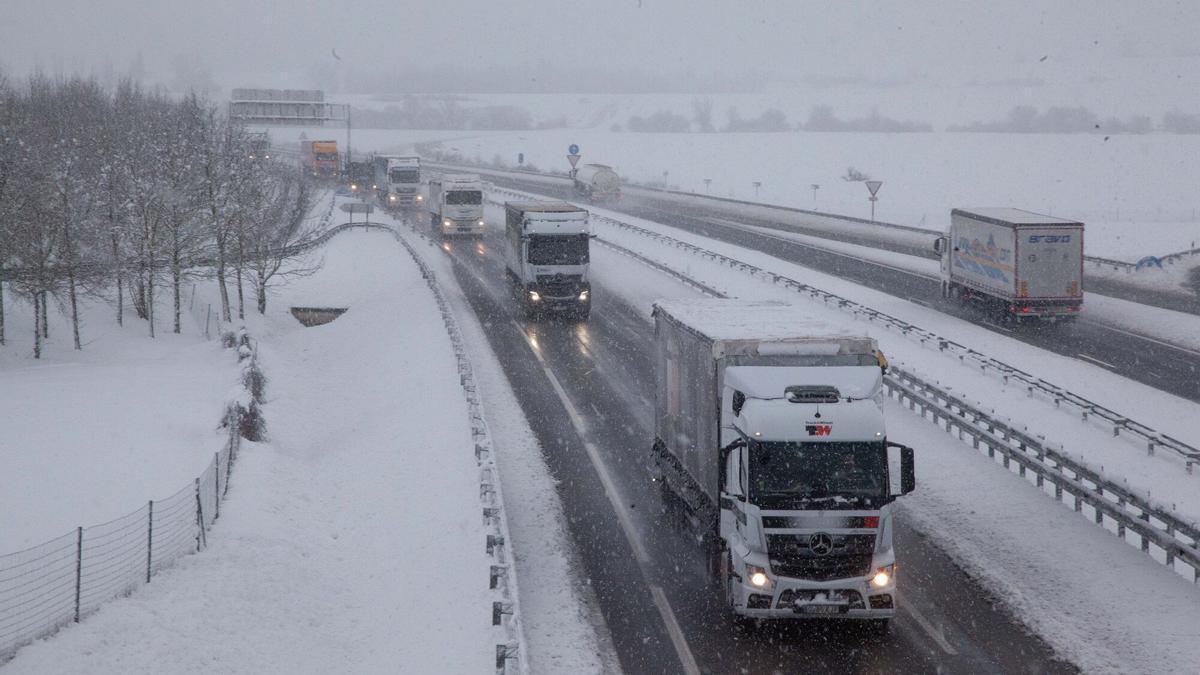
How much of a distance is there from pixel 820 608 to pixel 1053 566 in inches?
196

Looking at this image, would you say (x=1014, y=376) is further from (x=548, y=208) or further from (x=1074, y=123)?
(x=1074, y=123)

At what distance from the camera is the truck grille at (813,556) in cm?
1327

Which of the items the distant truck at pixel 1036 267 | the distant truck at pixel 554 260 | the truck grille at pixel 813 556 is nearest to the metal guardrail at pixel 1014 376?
the distant truck at pixel 1036 267

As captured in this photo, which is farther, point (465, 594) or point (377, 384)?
point (377, 384)

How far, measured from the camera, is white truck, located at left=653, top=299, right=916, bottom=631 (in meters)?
13.3

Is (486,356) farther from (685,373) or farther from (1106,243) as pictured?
(1106,243)

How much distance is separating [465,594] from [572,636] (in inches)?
76.4

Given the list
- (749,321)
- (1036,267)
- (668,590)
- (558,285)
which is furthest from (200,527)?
(1036,267)

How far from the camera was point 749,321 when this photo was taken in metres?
16.4

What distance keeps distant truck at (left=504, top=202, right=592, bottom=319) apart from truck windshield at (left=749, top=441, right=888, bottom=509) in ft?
80.3

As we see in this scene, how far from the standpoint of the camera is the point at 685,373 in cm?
1700

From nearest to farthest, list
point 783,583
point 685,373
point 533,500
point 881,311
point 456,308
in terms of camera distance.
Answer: point 783,583
point 685,373
point 533,500
point 881,311
point 456,308

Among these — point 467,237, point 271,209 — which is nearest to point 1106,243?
point 467,237

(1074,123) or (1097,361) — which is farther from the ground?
(1074,123)
